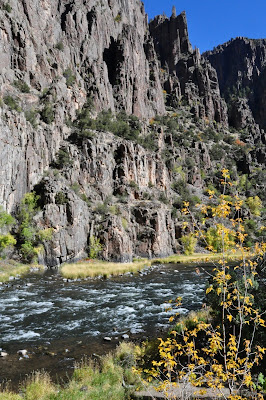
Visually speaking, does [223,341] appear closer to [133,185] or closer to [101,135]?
[133,185]

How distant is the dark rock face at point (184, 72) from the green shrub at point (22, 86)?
91.6 m

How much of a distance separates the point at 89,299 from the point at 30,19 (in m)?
87.7

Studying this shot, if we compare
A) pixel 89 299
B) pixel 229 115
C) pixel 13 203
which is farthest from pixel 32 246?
pixel 229 115

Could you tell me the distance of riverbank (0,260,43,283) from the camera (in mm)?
32250

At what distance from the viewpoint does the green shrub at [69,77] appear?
87.2m

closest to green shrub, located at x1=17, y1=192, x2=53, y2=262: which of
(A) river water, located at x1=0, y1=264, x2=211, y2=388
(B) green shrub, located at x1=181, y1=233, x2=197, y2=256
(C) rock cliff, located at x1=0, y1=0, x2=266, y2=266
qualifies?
(C) rock cliff, located at x1=0, y1=0, x2=266, y2=266

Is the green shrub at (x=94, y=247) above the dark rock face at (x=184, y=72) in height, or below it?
below

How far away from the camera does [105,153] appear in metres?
77.5

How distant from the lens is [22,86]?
7056 cm

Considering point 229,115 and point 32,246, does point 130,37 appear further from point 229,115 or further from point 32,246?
point 32,246

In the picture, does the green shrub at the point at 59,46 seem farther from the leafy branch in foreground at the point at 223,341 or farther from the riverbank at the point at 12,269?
the leafy branch in foreground at the point at 223,341

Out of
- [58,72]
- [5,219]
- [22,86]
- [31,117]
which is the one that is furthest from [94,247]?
[58,72]

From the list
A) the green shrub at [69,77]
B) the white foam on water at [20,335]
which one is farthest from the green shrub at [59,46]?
the white foam on water at [20,335]

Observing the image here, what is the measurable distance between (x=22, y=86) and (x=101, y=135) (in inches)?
953
